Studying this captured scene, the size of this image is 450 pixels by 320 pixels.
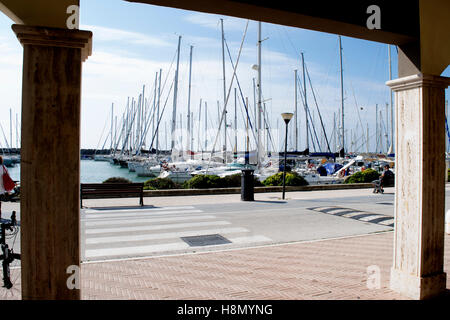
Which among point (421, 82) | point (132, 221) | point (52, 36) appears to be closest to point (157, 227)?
point (132, 221)

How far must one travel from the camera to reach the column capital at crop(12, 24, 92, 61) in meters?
2.77

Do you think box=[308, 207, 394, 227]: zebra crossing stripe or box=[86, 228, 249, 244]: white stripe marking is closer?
box=[86, 228, 249, 244]: white stripe marking

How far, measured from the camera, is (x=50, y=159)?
2.88m

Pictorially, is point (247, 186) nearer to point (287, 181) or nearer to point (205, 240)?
point (287, 181)

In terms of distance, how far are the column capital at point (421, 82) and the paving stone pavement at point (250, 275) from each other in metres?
2.76

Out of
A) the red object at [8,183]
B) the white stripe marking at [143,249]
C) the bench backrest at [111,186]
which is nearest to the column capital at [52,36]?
the white stripe marking at [143,249]

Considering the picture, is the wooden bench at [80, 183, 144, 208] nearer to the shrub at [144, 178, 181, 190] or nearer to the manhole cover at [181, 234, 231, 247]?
the shrub at [144, 178, 181, 190]

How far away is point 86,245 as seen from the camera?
7.24 meters

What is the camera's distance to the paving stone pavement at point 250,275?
4523mm

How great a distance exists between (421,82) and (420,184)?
1292mm

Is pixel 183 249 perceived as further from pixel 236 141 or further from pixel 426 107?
pixel 236 141

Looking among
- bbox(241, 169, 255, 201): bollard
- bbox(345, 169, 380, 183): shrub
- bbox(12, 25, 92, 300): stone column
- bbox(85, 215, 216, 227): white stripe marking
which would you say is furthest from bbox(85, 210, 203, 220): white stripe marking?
bbox(345, 169, 380, 183): shrub

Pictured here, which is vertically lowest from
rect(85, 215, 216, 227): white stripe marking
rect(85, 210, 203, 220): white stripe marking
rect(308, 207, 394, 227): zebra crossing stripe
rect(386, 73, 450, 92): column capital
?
rect(308, 207, 394, 227): zebra crossing stripe

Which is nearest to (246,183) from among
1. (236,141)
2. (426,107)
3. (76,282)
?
(426,107)
